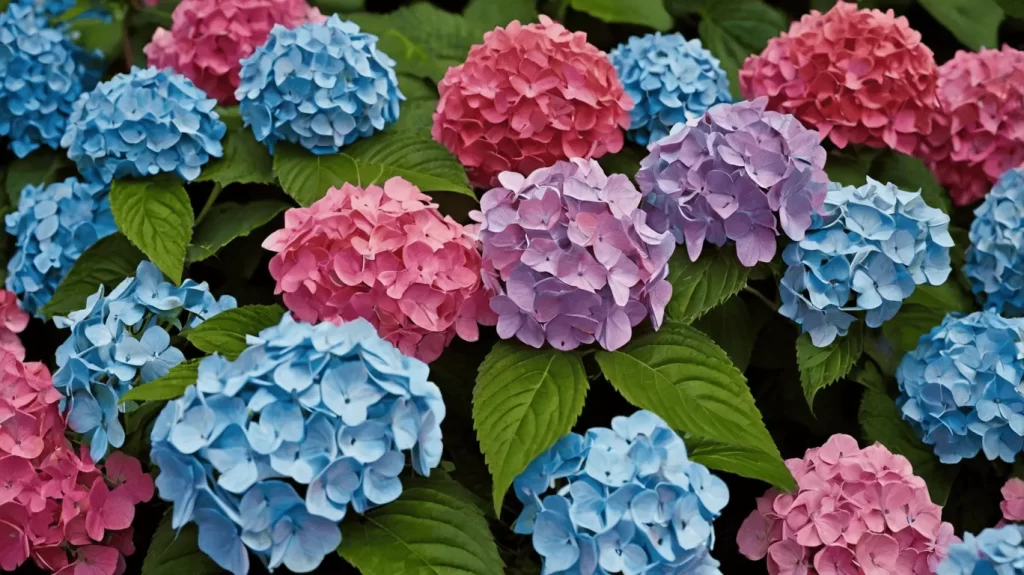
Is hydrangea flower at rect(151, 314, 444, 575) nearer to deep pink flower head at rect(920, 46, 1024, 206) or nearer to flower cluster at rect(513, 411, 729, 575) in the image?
flower cluster at rect(513, 411, 729, 575)

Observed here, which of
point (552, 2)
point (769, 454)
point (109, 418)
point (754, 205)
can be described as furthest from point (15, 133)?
point (769, 454)

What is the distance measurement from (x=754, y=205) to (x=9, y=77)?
141cm

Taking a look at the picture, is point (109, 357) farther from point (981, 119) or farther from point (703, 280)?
point (981, 119)

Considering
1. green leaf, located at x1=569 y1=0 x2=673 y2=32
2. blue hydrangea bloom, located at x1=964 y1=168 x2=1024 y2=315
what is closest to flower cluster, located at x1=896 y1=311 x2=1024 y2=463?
blue hydrangea bloom, located at x1=964 y1=168 x2=1024 y2=315

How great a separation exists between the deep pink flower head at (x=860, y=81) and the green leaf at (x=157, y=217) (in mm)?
995

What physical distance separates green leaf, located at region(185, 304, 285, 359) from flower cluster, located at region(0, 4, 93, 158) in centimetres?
93

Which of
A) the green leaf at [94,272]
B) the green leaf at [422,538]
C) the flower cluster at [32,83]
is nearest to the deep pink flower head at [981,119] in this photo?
the green leaf at [422,538]

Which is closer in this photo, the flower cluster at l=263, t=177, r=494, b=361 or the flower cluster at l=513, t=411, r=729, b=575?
the flower cluster at l=513, t=411, r=729, b=575

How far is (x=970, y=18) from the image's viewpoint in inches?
83.5

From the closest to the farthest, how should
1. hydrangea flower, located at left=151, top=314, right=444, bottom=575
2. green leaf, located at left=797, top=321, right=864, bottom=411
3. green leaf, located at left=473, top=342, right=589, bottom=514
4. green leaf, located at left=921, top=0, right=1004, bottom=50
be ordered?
1. hydrangea flower, located at left=151, top=314, right=444, bottom=575
2. green leaf, located at left=473, top=342, right=589, bottom=514
3. green leaf, located at left=797, top=321, right=864, bottom=411
4. green leaf, located at left=921, top=0, right=1004, bottom=50

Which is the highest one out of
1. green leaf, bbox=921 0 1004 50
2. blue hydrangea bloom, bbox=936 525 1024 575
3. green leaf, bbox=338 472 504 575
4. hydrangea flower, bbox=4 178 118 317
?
green leaf, bbox=921 0 1004 50

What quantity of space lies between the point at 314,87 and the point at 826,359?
0.86 m

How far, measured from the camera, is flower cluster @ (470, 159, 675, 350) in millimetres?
1121

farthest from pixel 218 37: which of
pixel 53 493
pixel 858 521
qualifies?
pixel 858 521
